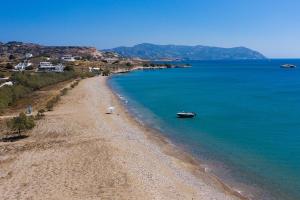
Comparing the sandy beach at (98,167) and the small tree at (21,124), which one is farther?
the small tree at (21,124)

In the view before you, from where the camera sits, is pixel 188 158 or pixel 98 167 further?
pixel 188 158

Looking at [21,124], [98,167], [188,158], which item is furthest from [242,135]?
[21,124]

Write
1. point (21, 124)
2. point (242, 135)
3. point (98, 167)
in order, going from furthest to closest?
point (242, 135) < point (21, 124) < point (98, 167)

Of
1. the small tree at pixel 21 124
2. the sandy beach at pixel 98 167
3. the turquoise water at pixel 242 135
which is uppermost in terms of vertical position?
the small tree at pixel 21 124

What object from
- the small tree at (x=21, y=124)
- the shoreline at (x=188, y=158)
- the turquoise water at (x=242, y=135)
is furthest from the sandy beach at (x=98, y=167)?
the turquoise water at (x=242, y=135)

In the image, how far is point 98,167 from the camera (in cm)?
2661

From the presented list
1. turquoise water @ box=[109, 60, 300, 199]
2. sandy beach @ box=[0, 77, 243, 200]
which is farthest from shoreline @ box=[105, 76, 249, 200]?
turquoise water @ box=[109, 60, 300, 199]

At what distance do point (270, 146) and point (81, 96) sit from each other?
4065cm

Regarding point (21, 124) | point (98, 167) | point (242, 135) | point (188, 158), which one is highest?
point (21, 124)

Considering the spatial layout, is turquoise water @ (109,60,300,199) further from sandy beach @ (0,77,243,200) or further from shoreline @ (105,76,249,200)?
sandy beach @ (0,77,243,200)

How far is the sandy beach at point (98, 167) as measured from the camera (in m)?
22.2

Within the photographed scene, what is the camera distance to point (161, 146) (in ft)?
116

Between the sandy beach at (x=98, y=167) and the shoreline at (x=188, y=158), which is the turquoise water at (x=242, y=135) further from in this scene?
the sandy beach at (x=98, y=167)

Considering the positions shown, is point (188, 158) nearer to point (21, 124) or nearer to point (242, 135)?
point (242, 135)
